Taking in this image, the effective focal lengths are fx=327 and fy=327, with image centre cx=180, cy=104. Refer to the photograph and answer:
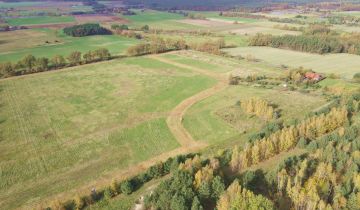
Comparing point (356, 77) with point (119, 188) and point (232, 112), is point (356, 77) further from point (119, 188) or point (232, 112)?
point (119, 188)

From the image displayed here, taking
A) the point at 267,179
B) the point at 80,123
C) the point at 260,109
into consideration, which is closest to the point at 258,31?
the point at 260,109

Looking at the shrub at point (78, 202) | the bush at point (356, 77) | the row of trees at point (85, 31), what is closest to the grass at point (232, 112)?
the bush at point (356, 77)

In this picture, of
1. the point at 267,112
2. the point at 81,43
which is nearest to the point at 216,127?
the point at 267,112

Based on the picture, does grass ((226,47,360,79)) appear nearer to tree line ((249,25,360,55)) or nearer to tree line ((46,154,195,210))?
tree line ((249,25,360,55))

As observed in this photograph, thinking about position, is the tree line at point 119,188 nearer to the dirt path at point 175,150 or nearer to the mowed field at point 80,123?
the dirt path at point 175,150

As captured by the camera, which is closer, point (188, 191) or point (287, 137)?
point (188, 191)

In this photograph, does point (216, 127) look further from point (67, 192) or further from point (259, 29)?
point (259, 29)

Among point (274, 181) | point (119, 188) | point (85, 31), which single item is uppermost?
point (85, 31)
